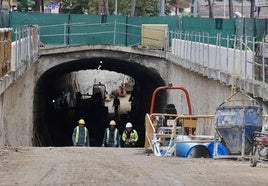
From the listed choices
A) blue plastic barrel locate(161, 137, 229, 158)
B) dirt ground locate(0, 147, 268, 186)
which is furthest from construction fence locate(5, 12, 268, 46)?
dirt ground locate(0, 147, 268, 186)

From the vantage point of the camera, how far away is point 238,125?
1898 centimetres

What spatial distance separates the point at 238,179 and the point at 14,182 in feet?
13.3

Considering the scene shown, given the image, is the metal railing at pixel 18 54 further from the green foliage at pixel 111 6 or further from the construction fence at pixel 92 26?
the green foliage at pixel 111 6

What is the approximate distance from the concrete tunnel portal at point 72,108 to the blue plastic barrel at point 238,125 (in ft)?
61.6

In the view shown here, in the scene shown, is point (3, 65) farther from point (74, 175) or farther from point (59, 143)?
point (59, 143)

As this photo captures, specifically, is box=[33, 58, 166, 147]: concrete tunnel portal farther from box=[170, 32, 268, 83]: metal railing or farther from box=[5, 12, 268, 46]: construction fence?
box=[170, 32, 268, 83]: metal railing

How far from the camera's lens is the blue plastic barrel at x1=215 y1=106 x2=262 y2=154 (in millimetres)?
18766

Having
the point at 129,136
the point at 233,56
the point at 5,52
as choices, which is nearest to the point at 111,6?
the point at 129,136

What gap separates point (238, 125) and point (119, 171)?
4322 mm

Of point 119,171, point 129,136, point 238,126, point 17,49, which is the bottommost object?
point 129,136

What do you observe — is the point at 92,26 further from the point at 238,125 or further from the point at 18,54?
the point at 238,125

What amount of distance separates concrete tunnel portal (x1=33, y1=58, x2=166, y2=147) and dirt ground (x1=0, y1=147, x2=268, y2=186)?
18.7 meters

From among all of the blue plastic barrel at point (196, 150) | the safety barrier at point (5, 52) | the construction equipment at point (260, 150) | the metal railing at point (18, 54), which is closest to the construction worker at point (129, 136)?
the metal railing at point (18, 54)

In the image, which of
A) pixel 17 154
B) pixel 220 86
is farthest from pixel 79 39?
pixel 17 154
